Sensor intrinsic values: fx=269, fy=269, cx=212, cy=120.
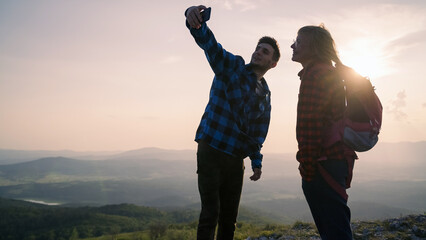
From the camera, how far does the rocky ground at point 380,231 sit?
7.42 m

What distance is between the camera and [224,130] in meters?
3.70

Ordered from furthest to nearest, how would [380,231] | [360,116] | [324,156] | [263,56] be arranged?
[380,231] → [263,56] → [324,156] → [360,116]

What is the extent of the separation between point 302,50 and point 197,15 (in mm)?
1290

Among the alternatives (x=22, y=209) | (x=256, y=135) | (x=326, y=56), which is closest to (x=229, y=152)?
(x=256, y=135)

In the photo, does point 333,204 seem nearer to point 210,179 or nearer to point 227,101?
point 210,179

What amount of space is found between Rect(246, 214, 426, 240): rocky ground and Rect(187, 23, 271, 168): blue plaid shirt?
5.68 m

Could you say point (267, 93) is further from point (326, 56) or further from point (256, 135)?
point (326, 56)

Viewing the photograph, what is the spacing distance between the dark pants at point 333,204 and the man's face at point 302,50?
3.94 feet

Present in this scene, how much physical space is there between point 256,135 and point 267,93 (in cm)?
73

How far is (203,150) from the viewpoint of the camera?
3.65 metres

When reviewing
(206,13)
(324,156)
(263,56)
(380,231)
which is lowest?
(380,231)

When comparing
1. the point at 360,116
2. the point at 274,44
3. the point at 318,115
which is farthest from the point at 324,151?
the point at 274,44

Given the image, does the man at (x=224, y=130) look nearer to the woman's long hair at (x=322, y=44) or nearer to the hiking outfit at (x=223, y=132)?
the hiking outfit at (x=223, y=132)

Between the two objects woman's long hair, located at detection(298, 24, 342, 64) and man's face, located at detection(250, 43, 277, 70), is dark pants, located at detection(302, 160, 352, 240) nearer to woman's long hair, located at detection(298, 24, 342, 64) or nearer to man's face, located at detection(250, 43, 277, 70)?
woman's long hair, located at detection(298, 24, 342, 64)
